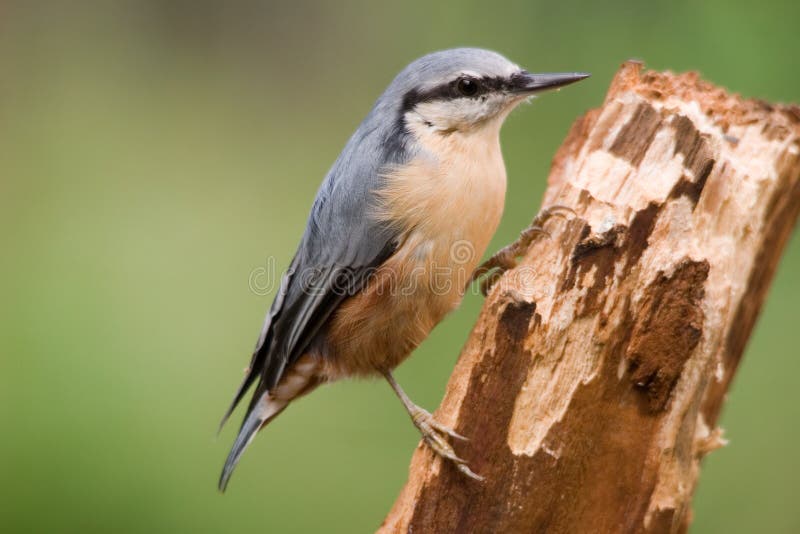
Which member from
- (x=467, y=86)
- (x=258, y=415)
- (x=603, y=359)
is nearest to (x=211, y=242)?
(x=258, y=415)

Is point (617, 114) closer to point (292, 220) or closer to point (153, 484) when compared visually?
point (292, 220)

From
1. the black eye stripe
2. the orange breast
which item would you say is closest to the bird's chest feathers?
the orange breast

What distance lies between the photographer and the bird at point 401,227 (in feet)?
6.84

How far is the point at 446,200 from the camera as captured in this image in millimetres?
2076

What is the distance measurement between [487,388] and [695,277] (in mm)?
512

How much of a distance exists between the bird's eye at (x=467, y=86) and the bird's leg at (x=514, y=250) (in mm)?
413

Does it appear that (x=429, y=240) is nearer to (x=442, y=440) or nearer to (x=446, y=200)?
(x=446, y=200)

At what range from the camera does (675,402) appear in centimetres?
178

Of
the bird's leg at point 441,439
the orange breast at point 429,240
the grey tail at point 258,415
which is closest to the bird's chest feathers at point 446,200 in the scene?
the orange breast at point 429,240

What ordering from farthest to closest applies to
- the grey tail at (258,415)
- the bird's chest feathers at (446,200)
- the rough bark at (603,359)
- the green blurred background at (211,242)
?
the green blurred background at (211,242) → the grey tail at (258,415) → the bird's chest feathers at (446,200) → the rough bark at (603,359)

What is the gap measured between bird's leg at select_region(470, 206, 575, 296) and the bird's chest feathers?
0.06 metres

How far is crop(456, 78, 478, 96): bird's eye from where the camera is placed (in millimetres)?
2156

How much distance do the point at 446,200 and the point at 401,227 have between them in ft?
0.45

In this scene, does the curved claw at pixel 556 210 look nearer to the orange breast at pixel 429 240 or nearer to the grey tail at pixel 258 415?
the orange breast at pixel 429 240
